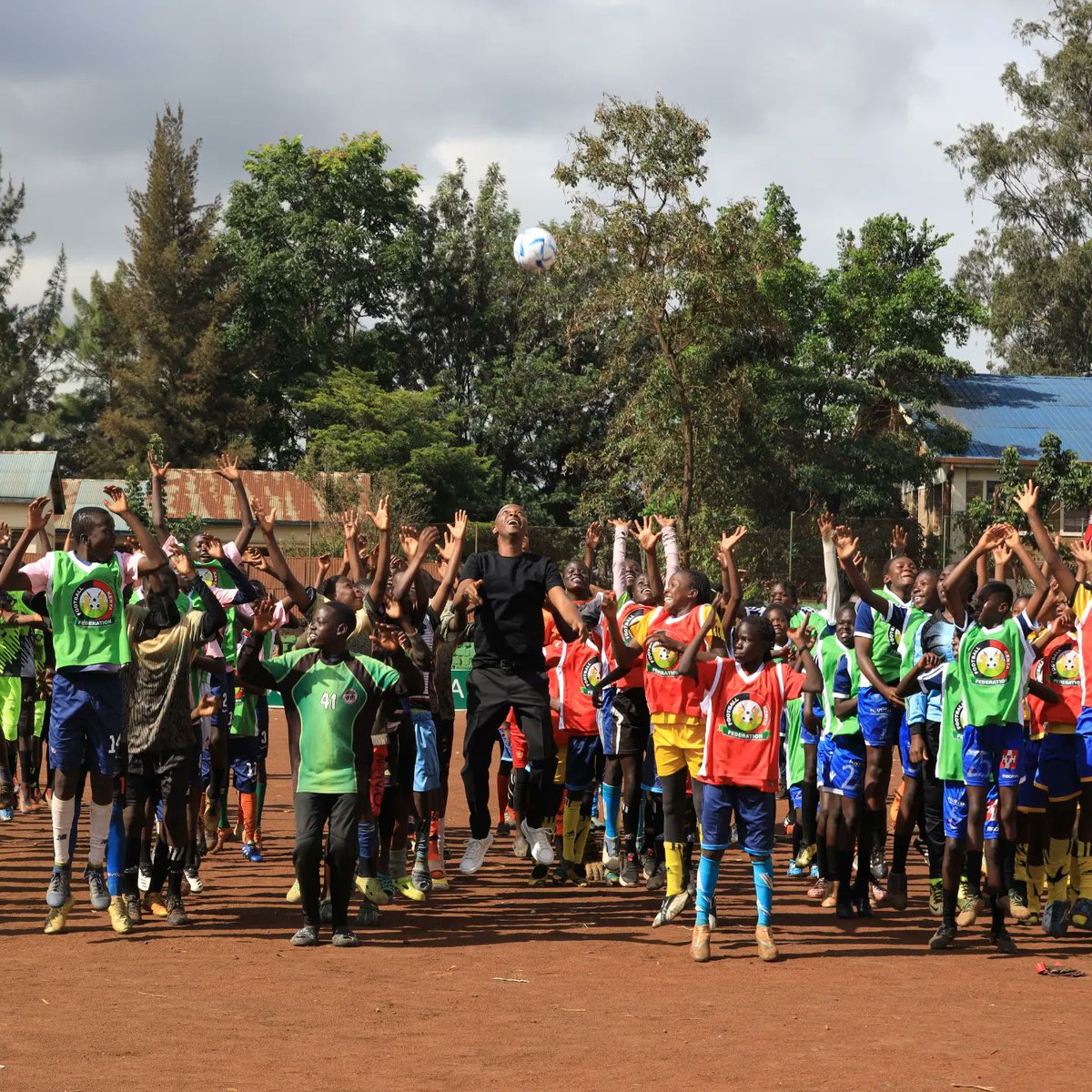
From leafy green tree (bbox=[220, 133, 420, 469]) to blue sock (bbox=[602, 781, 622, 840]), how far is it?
145 ft

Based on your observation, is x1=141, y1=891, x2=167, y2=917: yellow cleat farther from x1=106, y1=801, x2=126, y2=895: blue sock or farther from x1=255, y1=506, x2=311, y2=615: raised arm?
x1=255, y1=506, x2=311, y2=615: raised arm

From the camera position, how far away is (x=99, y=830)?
27.8 ft

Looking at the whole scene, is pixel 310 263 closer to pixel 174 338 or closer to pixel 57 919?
pixel 174 338

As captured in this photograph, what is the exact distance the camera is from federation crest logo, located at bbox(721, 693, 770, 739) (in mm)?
8086

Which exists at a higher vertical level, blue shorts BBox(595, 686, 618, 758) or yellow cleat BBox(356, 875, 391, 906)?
blue shorts BBox(595, 686, 618, 758)

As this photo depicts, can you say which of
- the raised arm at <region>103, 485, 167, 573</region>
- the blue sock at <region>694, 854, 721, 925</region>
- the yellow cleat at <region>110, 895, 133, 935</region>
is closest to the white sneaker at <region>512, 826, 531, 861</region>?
the blue sock at <region>694, 854, 721, 925</region>

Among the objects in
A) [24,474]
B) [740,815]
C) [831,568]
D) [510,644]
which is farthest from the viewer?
[24,474]

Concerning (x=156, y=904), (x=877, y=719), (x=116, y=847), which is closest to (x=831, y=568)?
(x=877, y=719)

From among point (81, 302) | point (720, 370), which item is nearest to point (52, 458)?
point (720, 370)

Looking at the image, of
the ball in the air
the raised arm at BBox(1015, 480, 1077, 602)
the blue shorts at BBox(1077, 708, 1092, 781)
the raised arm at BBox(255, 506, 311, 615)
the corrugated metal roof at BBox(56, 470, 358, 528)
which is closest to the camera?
the raised arm at BBox(1015, 480, 1077, 602)

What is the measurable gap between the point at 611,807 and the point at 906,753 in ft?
6.70

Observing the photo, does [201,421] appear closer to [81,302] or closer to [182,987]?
[81,302]

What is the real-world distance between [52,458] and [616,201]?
23.1 m

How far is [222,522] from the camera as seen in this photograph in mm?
44156
